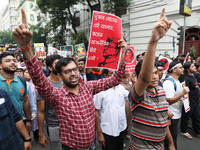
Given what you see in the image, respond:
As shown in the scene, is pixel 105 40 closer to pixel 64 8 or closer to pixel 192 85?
pixel 192 85

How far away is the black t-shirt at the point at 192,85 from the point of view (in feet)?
12.6

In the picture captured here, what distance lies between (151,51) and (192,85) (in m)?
3.25

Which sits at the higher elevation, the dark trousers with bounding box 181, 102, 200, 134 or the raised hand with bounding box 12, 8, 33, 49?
the raised hand with bounding box 12, 8, 33, 49

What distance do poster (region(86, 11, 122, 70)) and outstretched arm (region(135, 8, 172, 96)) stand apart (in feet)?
2.36

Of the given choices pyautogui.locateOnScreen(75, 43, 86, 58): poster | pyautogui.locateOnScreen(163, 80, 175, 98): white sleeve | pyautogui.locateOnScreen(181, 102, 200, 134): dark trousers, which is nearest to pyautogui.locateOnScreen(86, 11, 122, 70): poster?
pyautogui.locateOnScreen(163, 80, 175, 98): white sleeve

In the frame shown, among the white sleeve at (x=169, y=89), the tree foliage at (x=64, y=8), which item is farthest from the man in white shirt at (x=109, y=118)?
the tree foliage at (x=64, y=8)

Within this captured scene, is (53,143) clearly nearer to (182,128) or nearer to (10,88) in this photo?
(10,88)

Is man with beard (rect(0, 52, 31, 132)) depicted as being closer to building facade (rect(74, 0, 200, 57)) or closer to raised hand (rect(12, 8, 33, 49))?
raised hand (rect(12, 8, 33, 49))

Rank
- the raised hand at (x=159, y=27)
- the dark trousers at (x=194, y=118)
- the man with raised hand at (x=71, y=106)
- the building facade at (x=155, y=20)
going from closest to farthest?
the raised hand at (x=159, y=27)
the man with raised hand at (x=71, y=106)
the dark trousers at (x=194, y=118)
the building facade at (x=155, y=20)

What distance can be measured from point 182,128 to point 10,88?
4087 mm

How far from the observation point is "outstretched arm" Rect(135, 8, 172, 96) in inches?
45.1

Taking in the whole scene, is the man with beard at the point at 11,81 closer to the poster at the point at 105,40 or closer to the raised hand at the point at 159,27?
the poster at the point at 105,40

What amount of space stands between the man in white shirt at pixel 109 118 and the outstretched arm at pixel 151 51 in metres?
1.03

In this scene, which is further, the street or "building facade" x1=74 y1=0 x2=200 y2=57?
"building facade" x1=74 y1=0 x2=200 y2=57
